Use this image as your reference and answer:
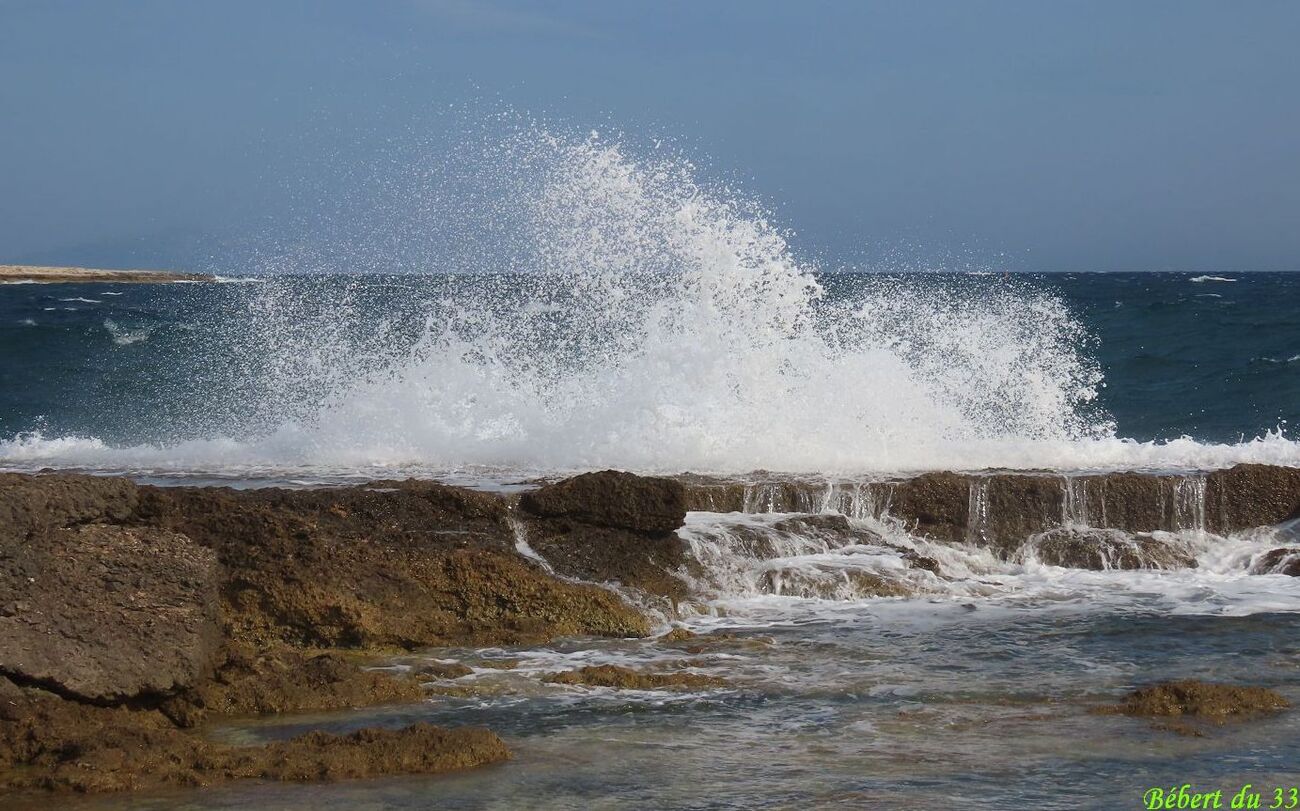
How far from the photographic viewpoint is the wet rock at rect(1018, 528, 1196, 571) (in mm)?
9273

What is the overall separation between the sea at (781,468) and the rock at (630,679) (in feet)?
0.36

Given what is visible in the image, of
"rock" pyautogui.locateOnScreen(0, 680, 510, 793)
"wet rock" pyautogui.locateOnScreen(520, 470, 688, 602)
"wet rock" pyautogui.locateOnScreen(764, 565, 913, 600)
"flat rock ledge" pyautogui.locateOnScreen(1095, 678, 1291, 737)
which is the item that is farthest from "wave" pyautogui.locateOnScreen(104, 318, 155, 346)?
"flat rock ledge" pyautogui.locateOnScreen(1095, 678, 1291, 737)

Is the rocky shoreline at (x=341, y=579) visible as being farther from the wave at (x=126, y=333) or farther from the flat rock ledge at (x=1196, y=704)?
the wave at (x=126, y=333)

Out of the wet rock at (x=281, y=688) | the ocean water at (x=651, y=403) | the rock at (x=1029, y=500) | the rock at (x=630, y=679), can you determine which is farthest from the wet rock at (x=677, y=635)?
the ocean water at (x=651, y=403)

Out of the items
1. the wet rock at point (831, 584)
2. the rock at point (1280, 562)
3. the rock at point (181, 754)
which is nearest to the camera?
the rock at point (181, 754)

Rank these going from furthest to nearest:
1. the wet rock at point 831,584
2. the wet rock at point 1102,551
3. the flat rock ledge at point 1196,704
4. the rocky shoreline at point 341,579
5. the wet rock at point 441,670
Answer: the wet rock at point 1102,551 → the wet rock at point 831,584 → the wet rock at point 441,670 → the flat rock ledge at point 1196,704 → the rocky shoreline at point 341,579

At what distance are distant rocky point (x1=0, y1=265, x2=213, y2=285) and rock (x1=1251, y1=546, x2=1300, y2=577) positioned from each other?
226 feet

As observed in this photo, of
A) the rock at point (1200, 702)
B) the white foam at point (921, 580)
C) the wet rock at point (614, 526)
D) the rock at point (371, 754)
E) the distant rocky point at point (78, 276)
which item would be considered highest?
the distant rocky point at point (78, 276)

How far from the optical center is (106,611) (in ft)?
18.9

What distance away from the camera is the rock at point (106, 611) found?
552cm

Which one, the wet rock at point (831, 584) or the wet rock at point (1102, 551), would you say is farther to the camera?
the wet rock at point (1102, 551)

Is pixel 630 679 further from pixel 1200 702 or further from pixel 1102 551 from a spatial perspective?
pixel 1102 551

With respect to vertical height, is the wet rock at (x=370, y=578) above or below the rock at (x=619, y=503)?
below

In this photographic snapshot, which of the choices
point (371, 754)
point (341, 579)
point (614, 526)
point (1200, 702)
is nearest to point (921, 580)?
point (614, 526)
